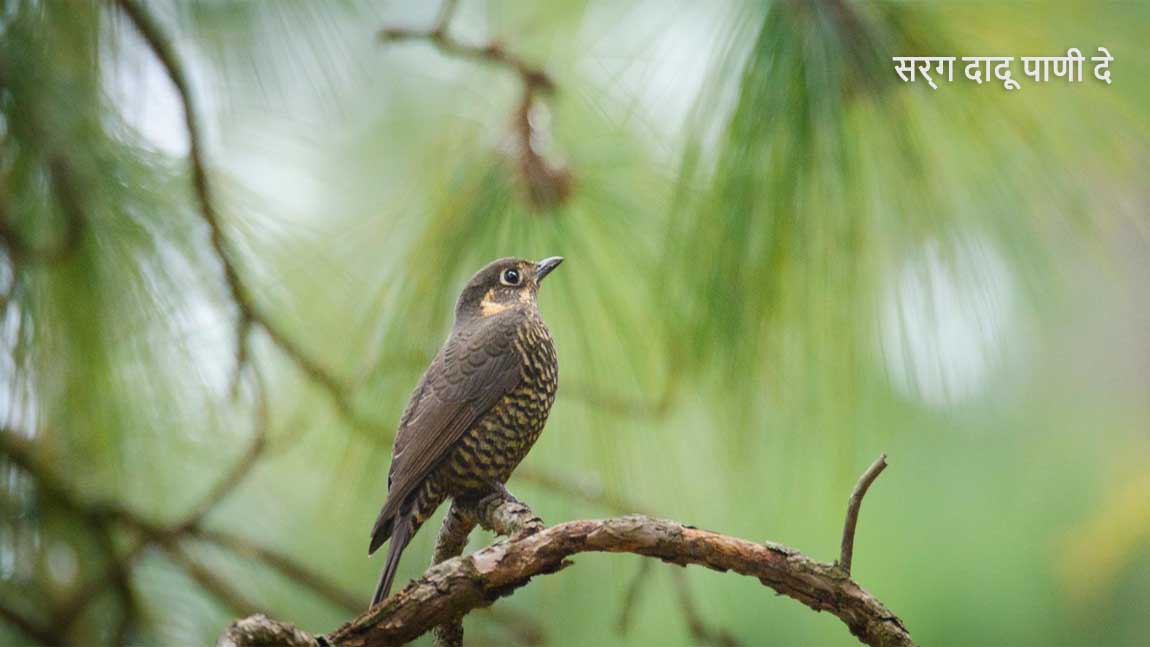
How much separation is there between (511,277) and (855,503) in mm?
795

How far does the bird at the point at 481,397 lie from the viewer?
5.88 feet

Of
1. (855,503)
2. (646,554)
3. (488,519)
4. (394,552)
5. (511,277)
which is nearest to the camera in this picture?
(855,503)

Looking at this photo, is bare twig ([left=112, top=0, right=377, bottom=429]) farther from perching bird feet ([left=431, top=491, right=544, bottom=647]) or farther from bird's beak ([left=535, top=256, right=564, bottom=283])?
bird's beak ([left=535, top=256, right=564, bottom=283])

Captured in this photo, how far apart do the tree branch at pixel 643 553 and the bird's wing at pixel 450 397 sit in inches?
12.6

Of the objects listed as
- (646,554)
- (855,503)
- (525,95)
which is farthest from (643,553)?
(525,95)

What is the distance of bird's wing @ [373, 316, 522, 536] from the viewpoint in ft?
5.67

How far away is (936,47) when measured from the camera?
6.50 ft

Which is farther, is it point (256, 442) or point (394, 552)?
point (256, 442)

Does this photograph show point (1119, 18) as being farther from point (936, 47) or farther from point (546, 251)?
point (546, 251)

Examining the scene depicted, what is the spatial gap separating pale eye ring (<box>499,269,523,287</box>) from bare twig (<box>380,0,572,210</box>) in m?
0.14

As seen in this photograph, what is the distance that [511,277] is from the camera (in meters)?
1.91

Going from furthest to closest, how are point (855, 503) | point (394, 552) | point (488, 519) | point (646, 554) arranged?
point (488, 519) → point (394, 552) → point (646, 554) → point (855, 503)

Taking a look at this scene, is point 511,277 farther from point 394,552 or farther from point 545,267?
point 394,552

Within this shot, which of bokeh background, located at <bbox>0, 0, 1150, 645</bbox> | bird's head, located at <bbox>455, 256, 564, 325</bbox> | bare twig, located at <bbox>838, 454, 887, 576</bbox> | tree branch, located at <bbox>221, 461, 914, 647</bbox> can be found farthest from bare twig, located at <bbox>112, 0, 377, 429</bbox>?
bare twig, located at <bbox>838, 454, 887, 576</bbox>
